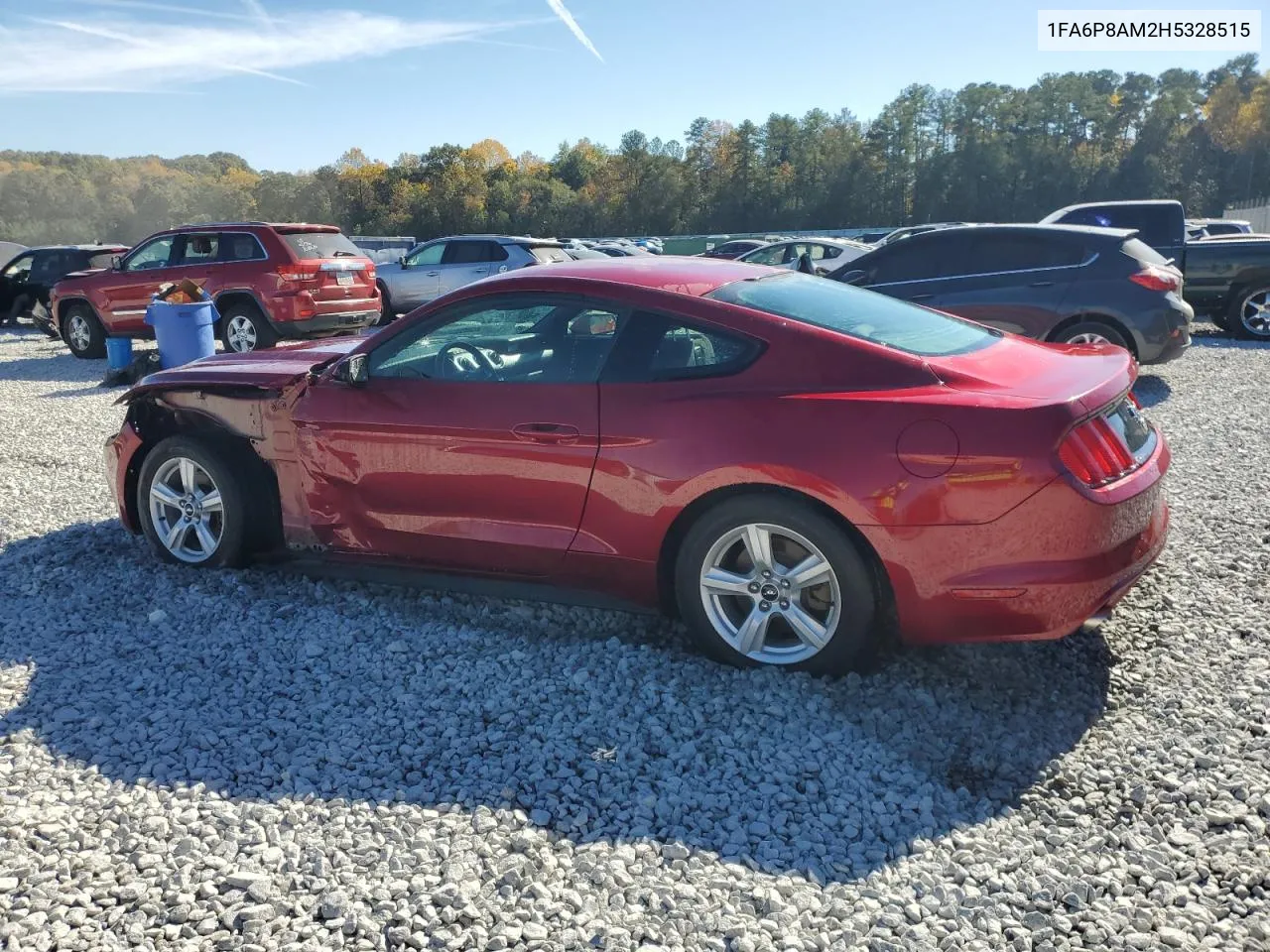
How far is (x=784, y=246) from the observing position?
19.3 meters

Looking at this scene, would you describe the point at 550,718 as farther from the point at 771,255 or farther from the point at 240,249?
the point at 771,255

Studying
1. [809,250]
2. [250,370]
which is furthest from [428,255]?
[250,370]

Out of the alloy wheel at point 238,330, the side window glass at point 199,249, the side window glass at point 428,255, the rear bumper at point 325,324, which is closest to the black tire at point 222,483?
the rear bumper at point 325,324

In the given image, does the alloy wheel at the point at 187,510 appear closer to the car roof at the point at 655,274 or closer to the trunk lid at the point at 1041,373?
the car roof at the point at 655,274

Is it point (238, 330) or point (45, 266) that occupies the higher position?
point (45, 266)

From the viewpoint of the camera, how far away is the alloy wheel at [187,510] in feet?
16.2

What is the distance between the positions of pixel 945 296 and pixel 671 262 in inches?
223

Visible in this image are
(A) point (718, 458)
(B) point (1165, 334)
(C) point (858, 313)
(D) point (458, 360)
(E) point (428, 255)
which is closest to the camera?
(A) point (718, 458)

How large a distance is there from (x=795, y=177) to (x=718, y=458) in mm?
91918

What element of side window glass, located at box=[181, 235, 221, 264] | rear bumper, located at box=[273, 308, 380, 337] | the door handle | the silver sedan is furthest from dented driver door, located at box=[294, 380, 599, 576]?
the silver sedan

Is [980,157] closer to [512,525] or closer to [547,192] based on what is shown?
[547,192]

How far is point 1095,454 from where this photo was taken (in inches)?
134

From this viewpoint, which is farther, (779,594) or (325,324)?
(325,324)

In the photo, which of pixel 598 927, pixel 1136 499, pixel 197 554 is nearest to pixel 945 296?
pixel 1136 499
